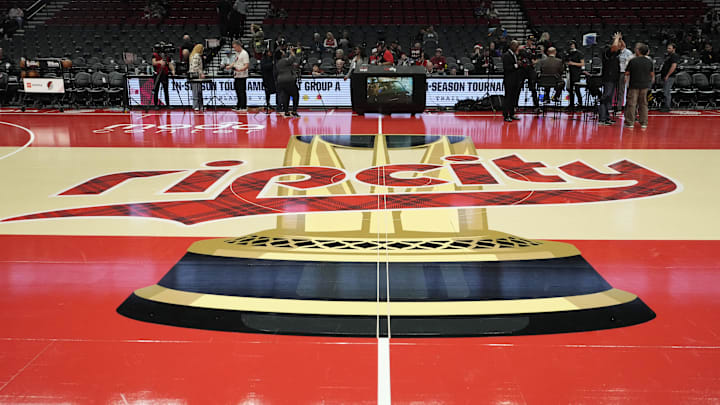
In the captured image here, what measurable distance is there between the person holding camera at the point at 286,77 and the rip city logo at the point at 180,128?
140cm

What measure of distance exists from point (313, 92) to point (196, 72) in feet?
9.14

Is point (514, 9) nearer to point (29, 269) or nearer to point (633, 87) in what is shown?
point (633, 87)

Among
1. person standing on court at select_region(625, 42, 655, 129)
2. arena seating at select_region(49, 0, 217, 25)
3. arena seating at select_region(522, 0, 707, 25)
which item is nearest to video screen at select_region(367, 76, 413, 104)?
person standing on court at select_region(625, 42, 655, 129)

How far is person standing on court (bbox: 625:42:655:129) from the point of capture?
9234mm

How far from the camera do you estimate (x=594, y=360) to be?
7.72ft

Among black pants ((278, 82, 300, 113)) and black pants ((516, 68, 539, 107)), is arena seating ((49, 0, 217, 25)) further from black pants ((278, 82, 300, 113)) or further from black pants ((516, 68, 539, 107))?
black pants ((516, 68, 539, 107))

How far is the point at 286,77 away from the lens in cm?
1140

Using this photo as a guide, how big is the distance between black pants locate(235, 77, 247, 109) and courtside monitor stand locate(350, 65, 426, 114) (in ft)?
8.45

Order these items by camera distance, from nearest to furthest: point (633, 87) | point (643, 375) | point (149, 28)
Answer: point (643, 375) < point (633, 87) < point (149, 28)

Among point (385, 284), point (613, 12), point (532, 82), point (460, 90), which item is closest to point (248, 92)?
point (460, 90)

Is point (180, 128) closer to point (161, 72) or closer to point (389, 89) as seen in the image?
point (161, 72)

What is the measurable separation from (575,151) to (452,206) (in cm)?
359

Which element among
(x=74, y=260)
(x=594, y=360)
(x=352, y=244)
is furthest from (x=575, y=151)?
(x=74, y=260)

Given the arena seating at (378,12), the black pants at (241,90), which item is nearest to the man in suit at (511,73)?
the black pants at (241,90)
